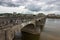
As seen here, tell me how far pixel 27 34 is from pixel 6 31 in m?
9.20

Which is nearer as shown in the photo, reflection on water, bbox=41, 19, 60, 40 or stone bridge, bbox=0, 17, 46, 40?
stone bridge, bbox=0, 17, 46, 40

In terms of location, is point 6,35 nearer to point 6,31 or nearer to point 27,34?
point 6,31

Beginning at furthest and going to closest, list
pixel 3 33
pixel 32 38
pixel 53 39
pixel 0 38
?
1. pixel 53 39
2. pixel 32 38
3. pixel 3 33
4. pixel 0 38

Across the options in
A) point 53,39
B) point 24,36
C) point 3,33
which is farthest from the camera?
point 53,39

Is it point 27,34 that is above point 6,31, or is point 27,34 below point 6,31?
below

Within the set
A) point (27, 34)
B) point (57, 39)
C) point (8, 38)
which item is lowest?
point (57, 39)

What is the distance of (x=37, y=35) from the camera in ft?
46.0

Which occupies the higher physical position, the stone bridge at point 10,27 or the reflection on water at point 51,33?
the stone bridge at point 10,27

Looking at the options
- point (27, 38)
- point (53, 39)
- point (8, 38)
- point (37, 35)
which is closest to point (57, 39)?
point (53, 39)

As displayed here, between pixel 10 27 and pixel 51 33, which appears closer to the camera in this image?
pixel 10 27

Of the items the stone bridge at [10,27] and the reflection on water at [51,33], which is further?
the reflection on water at [51,33]

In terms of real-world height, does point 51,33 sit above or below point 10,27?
below

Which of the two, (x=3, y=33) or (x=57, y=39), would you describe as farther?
(x=57, y=39)

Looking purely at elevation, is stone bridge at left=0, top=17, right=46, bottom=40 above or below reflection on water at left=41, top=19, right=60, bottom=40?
above
